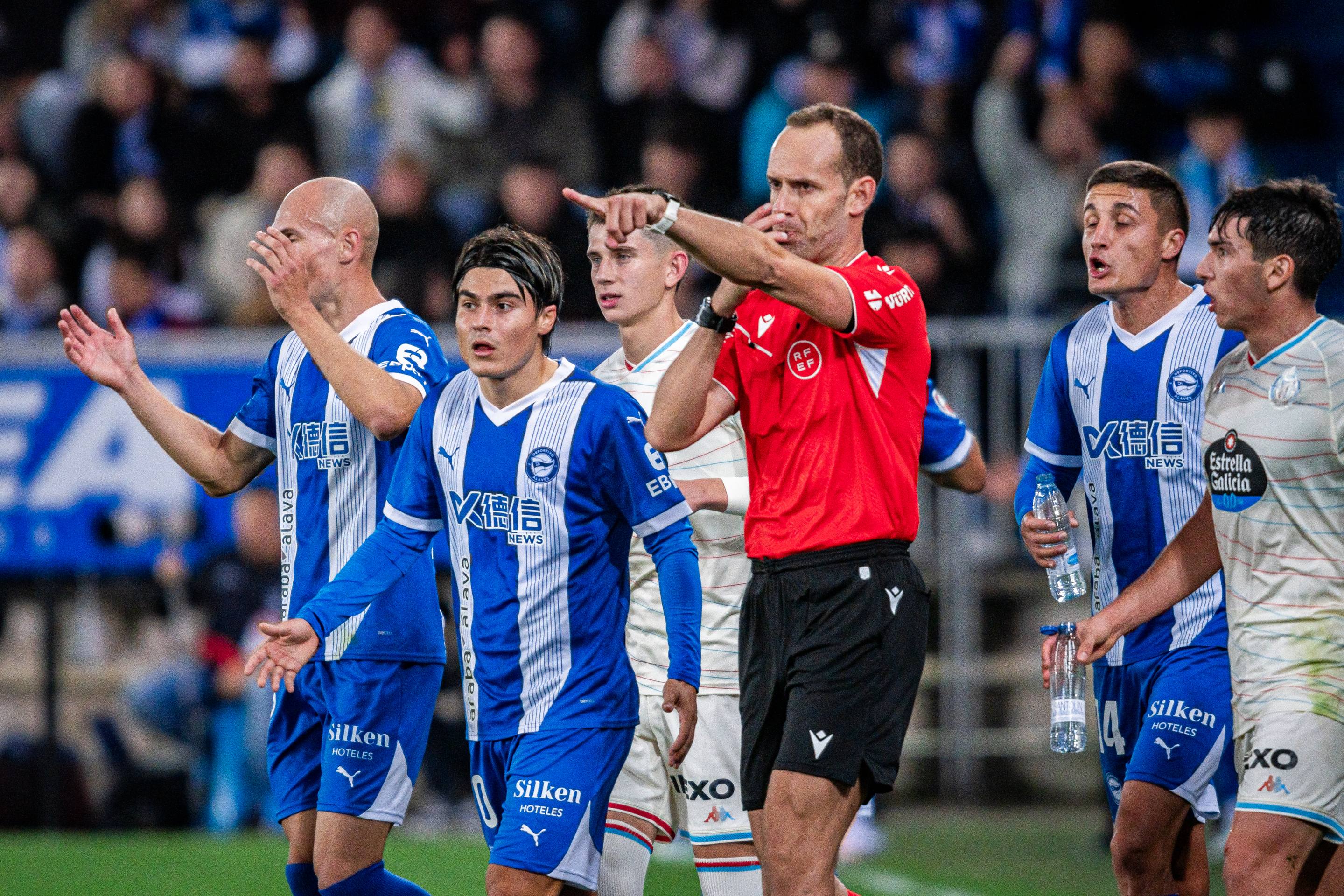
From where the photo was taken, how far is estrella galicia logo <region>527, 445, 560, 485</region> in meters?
5.42

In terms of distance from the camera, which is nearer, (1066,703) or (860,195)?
(860,195)

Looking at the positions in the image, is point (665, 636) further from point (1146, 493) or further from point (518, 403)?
point (1146, 493)

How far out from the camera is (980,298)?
13.0m

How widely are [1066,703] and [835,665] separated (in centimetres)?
146

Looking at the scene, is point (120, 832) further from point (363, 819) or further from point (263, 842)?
point (363, 819)

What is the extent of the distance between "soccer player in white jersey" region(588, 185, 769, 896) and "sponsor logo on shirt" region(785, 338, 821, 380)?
0.94 meters

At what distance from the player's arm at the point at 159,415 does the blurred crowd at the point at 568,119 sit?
20.3 feet

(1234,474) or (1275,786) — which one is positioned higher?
(1234,474)

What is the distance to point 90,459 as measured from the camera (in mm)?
11219

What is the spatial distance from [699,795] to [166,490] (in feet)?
19.6

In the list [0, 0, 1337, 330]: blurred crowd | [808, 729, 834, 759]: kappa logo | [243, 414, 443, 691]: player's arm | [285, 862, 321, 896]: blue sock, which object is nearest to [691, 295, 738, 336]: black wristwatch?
[243, 414, 443, 691]: player's arm

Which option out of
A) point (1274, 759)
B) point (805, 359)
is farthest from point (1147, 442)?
point (805, 359)

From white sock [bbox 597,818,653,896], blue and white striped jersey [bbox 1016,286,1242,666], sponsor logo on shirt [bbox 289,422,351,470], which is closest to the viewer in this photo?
blue and white striped jersey [bbox 1016,286,1242,666]

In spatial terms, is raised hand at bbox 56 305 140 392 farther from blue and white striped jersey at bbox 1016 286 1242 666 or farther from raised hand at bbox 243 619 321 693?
blue and white striped jersey at bbox 1016 286 1242 666
